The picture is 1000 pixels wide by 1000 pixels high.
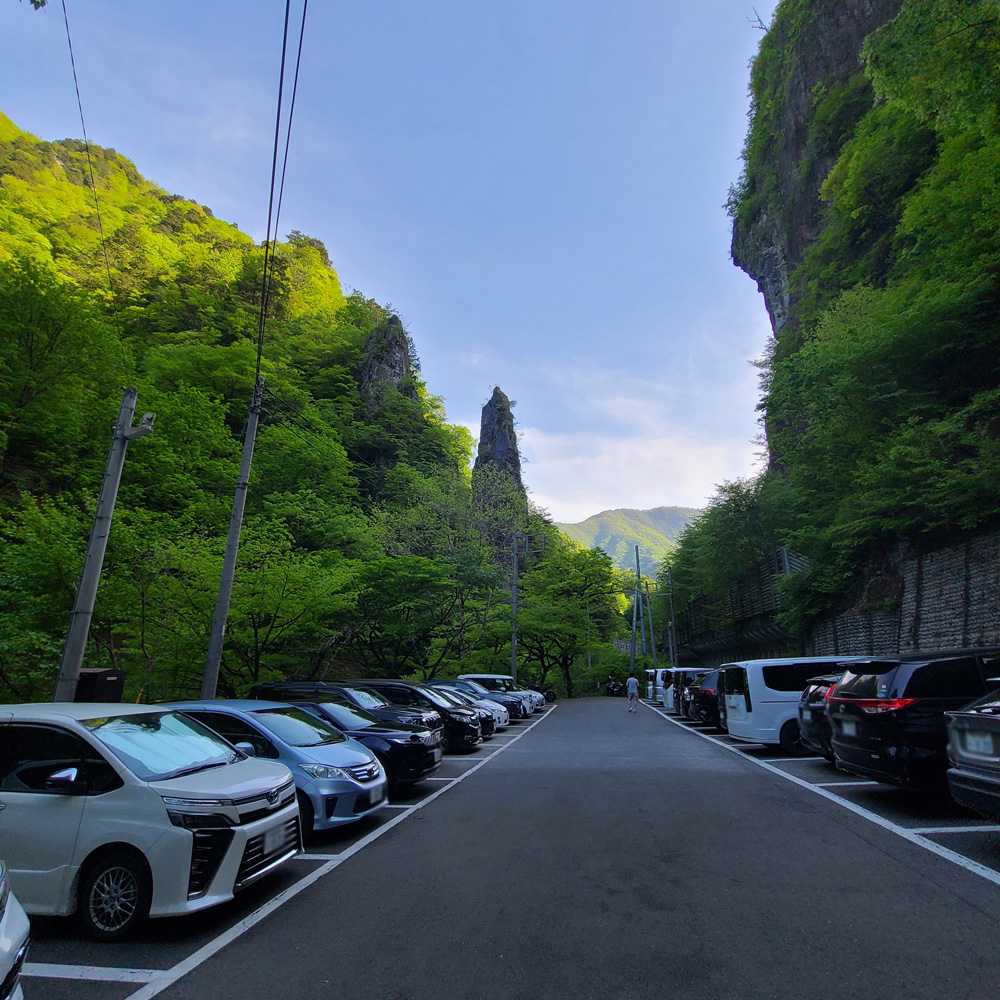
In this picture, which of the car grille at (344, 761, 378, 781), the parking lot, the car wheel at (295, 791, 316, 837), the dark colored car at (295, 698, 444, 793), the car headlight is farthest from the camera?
the dark colored car at (295, 698, 444, 793)

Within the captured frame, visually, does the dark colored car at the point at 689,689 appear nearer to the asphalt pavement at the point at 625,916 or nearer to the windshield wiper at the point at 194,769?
the asphalt pavement at the point at 625,916

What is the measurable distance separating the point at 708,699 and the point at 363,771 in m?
11.9

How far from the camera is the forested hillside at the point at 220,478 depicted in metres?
12.9

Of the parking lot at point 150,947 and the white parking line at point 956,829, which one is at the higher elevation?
the white parking line at point 956,829

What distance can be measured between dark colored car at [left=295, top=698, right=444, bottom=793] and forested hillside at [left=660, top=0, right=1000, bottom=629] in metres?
12.5

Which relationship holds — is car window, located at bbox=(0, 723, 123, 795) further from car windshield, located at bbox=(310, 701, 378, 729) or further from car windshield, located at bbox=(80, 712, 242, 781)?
car windshield, located at bbox=(310, 701, 378, 729)

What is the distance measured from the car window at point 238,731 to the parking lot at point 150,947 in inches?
47.8

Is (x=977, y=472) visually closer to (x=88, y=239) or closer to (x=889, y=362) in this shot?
(x=889, y=362)

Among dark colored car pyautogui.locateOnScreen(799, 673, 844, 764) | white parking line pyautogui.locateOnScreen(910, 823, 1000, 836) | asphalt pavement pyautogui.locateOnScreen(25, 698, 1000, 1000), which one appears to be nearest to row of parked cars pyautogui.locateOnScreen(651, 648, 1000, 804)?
dark colored car pyautogui.locateOnScreen(799, 673, 844, 764)

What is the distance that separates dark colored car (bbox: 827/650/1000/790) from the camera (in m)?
5.88

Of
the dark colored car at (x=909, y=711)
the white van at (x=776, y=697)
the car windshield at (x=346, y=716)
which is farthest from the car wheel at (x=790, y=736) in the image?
the car windshield at (x=346, y=716)

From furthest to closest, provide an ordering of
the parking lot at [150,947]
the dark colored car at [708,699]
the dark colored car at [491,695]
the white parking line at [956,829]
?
1. the dark colored car at [491,695]
2. the dark colored car at [708,699]
3. the white parking line at [956,829]
4. the parking lot at [150,947]

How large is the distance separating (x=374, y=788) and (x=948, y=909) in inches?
196

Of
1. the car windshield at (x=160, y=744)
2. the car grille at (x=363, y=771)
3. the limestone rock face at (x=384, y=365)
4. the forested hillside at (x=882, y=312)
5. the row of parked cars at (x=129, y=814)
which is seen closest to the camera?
the row of parked cars at (x=129, y=814)
